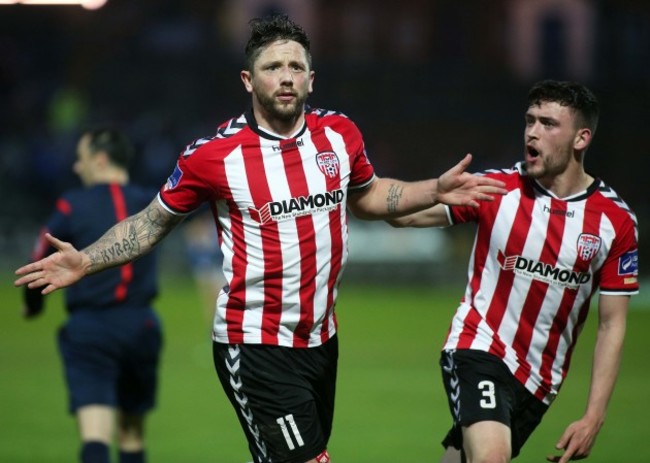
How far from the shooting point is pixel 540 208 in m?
5.37

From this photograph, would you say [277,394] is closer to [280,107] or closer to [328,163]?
[328,163]

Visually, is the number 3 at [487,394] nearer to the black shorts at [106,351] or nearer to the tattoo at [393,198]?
the tattoo at [393,198]

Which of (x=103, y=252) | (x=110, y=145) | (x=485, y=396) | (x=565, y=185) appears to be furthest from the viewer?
(x=110, y=145)

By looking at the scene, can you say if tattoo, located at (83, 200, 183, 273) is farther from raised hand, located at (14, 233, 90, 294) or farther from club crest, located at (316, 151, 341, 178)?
club crest, located at (316, 151, 341, 178)

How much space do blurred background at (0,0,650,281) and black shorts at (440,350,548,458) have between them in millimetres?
15423

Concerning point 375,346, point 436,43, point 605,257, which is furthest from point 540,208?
point 436,43

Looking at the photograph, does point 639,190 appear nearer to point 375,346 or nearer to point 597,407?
point 375,346

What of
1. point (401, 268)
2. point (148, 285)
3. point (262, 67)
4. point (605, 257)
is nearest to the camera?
point (262, 67)

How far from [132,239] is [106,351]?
60.9 inches

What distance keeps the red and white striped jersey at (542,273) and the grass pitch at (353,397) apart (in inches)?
105

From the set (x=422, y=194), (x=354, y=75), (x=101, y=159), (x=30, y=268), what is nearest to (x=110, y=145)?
(x=101, y=159)

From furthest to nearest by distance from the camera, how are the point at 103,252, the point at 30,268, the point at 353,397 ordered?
the point at 353,397
the point at 103,252
the point at 30,268

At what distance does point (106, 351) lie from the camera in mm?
6387

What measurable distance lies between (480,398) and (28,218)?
16424 mm
